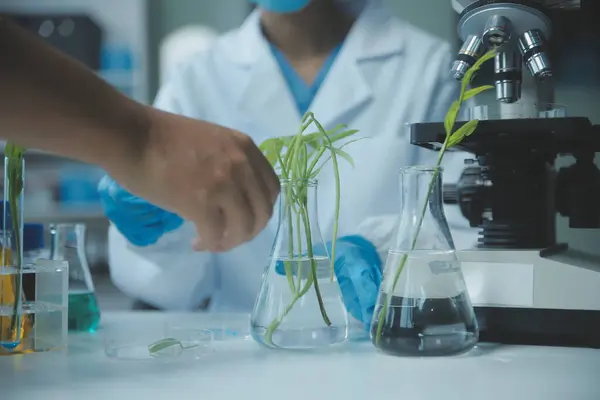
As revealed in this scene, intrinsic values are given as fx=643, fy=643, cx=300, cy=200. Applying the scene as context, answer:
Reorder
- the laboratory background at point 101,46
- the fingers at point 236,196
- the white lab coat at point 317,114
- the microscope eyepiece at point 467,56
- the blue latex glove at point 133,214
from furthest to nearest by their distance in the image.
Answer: the laboratory background at point 101,46 → the white lab coat at point 317,114 → the blue latex glove at point 133,214 → the microscope eyepiece at point 467,56 → the fingers at point 236,196

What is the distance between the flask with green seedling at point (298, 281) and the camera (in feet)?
2.18

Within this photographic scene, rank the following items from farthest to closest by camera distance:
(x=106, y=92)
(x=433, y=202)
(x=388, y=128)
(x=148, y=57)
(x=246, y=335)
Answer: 1. (x=148, y=57)
2. (x=388, y=128)
3. (x=246, y=335)
4. (x=433, y=202)
5. (x=106, y=92)

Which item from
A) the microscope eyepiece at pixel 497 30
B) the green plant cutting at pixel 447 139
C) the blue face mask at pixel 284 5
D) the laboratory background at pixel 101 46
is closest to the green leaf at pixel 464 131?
the green plant cutting at pixel 447 139

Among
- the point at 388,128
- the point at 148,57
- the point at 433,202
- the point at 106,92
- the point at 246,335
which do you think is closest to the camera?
the point at 106,92

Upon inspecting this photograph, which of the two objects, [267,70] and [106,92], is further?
[267,70]

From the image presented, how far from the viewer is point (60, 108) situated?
500mm

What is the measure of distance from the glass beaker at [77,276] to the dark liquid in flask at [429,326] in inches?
Result: 16.5

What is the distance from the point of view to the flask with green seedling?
0.67m

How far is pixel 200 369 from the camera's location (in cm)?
61

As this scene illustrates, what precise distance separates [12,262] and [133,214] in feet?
0.54

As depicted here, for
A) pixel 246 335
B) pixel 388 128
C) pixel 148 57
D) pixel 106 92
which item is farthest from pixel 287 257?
pixel 148 57

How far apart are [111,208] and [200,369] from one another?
32 cm

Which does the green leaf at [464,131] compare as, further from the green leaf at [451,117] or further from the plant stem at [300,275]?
the plant stem at [300,275]

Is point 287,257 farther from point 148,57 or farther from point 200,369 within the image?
point 148,57
